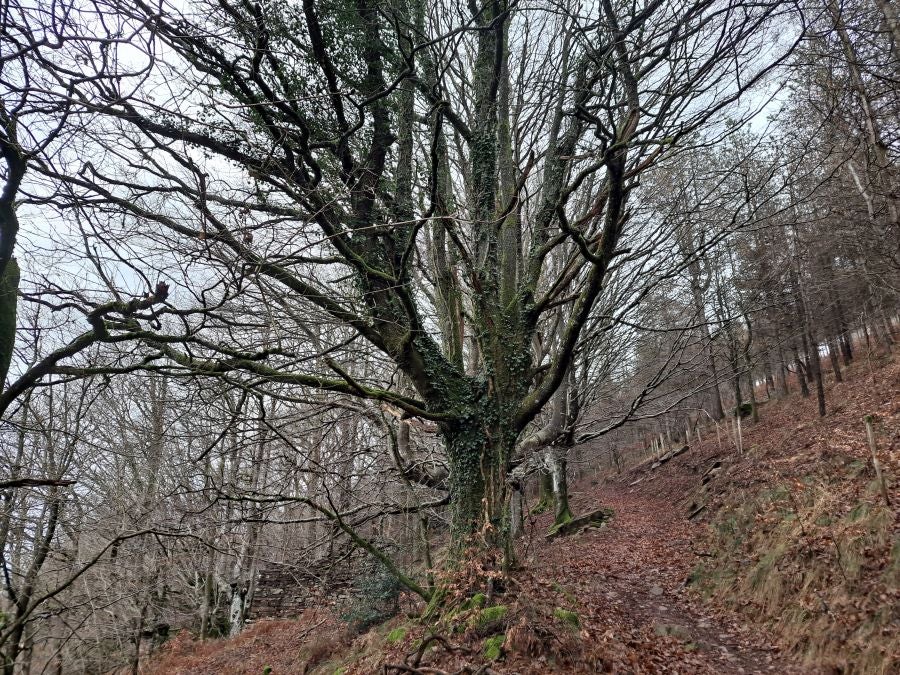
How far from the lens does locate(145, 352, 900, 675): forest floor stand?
3.88 meters

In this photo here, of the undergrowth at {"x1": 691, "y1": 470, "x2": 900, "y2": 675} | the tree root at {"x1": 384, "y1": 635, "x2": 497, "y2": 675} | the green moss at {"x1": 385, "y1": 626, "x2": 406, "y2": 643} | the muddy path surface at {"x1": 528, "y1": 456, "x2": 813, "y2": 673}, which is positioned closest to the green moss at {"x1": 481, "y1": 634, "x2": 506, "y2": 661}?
the tree root at {"x1": 384, "y1": 635, "x2": 497, "y2": 675}

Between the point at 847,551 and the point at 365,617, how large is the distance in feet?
23.6

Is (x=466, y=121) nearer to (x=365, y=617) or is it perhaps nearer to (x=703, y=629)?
(x=703, y=629)

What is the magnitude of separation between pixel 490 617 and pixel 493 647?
0.30 meters

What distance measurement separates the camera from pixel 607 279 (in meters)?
6.88

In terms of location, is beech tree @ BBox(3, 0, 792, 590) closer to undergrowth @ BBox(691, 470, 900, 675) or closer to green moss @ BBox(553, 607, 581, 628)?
green moss @ BBox(553, 607, 581, 628)

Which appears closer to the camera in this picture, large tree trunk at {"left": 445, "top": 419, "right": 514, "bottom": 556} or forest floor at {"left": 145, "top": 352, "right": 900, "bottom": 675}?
forest floor at {"left": 145, "top": 352, "right": 900, "bottom": 675}

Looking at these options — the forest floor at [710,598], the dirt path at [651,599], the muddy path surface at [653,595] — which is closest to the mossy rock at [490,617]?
the forest floor at [710,598]

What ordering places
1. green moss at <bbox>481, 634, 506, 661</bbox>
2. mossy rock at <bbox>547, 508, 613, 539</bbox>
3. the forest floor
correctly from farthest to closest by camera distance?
mossy rock at <bbox>547, 508, 613, 539</bbox> < the forest floor < green moss at <bbox>481, 634, 506, 661</bbox>

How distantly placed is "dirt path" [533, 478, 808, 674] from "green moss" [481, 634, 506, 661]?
1.23 meters

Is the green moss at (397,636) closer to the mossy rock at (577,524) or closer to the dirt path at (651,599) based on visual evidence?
the dirt path at (651,599)

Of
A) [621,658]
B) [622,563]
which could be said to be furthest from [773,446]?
[621,658]

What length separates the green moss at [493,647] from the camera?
11.8 ft

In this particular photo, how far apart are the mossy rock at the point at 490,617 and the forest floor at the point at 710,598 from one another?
0.01 meters
